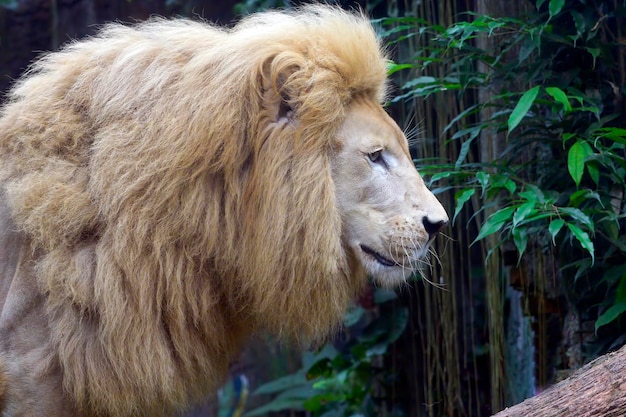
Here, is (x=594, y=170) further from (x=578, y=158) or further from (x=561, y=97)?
(x=561, y=97)

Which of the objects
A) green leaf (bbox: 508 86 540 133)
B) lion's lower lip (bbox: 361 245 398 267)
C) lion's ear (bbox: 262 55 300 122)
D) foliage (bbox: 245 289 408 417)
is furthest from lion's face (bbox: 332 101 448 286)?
foliage (bbox: 245 289 408 417)

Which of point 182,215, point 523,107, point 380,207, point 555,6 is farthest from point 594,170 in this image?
point 182,215

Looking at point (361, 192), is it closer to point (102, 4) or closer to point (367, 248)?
point (367, 248)

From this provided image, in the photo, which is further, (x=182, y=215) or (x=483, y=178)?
(x=483, y=178)

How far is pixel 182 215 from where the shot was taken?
8.41 ft

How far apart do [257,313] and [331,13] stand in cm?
105

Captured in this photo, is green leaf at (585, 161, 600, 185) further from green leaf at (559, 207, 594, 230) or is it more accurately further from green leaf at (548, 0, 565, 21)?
green leaf at (548, 0, 565, 21)

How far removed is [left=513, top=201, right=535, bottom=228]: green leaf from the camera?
112 inches

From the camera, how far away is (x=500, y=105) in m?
3.53

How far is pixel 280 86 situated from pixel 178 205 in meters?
0.49

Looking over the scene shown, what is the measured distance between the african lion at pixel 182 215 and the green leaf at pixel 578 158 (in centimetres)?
67

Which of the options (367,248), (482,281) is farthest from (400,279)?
(482,281)

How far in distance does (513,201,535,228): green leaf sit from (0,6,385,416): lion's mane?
628 millimetres

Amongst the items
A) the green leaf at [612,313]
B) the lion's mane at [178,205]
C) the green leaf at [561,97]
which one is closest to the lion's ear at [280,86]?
the lion's mane at [178,205]
